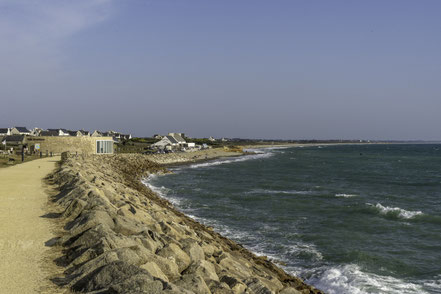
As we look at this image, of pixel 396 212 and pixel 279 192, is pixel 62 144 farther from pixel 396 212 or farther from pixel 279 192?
pixel 396 212

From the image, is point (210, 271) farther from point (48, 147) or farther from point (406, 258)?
point (48, 147)

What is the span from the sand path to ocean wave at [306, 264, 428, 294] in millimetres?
7879

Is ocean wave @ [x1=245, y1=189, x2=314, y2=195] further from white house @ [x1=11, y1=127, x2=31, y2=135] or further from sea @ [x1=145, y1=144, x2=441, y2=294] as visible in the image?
white house @ [x1=11, y1=127, x2=31, y2=135]

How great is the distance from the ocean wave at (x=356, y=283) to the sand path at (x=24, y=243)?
788 centimetres

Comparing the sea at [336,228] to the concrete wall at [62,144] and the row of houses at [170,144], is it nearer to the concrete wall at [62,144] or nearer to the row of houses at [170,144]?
the concrete wall at [62,144]

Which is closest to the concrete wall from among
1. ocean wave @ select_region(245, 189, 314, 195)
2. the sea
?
the sea

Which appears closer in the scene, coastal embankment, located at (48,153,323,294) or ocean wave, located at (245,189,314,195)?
coastal embankment, located at (48,153,323,294)

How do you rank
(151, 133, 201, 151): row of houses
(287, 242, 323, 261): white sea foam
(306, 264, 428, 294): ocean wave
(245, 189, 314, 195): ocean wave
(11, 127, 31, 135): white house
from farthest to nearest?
(11, 127, 31, 135): white house < (151, 133, 201, 151): row of houses < (245, 189, 314, 195): ocean wave < (287, 242, 323, 261): white sea foam < (306, 264, 428, 294): ocean wave

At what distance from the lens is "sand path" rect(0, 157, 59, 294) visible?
6363mm

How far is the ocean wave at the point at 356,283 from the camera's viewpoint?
11.1 meters

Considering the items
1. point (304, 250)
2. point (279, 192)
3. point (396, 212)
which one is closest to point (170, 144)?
point (279, 192)

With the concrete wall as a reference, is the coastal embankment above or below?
below

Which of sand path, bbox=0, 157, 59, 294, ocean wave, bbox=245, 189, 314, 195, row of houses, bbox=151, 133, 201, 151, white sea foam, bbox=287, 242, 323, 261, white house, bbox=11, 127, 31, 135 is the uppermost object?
white house, bbox=11, 127, 31, 135

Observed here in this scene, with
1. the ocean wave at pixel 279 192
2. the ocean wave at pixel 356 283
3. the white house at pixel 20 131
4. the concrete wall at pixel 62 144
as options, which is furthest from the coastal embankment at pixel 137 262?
the white house at pixel 20 131
